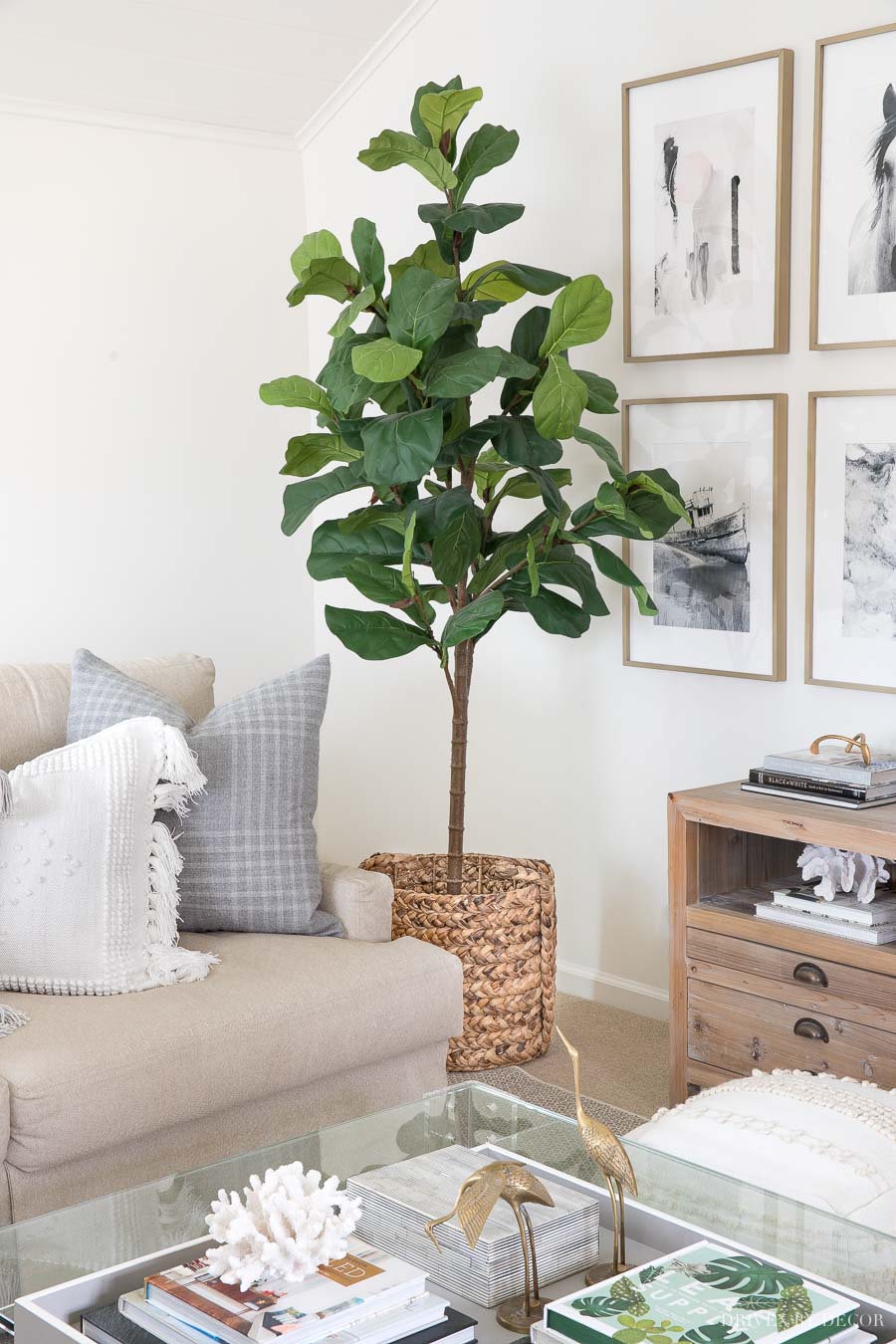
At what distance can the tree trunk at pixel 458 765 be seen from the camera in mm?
3173

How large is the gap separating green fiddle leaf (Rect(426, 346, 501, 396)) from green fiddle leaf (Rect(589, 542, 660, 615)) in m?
0.47

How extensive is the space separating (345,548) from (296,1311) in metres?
1.94

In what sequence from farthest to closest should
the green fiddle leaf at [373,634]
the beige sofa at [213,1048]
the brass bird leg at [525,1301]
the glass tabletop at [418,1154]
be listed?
the green fiddle leaf at [373,634], the beige sofa at [213,1048], the glass tabletop at [418,1154], the brass bird leg at [525,1301]

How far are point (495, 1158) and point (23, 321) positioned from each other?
2.53m

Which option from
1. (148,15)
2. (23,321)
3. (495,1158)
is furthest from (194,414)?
(495,1158)

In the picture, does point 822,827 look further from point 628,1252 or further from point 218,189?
point 218,189

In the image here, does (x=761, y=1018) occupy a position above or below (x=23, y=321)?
below

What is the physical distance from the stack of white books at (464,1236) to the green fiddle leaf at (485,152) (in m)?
2.02

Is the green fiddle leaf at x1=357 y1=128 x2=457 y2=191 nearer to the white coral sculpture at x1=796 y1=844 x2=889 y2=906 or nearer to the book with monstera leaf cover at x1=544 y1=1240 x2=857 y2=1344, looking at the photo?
the white coral sculpture at x1=796 y1=844 x2=889 y2=906

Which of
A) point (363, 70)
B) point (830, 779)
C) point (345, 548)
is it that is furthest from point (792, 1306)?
point (363, 70)

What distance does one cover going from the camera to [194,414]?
3.95 m

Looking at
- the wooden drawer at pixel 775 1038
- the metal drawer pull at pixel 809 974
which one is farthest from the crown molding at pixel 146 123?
the metal drawer pull at pixel 809 974

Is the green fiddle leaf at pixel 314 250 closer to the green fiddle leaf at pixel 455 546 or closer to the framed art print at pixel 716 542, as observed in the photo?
the green fiddle leaf at pixel 455 546

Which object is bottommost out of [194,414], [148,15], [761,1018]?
[761,1018]
